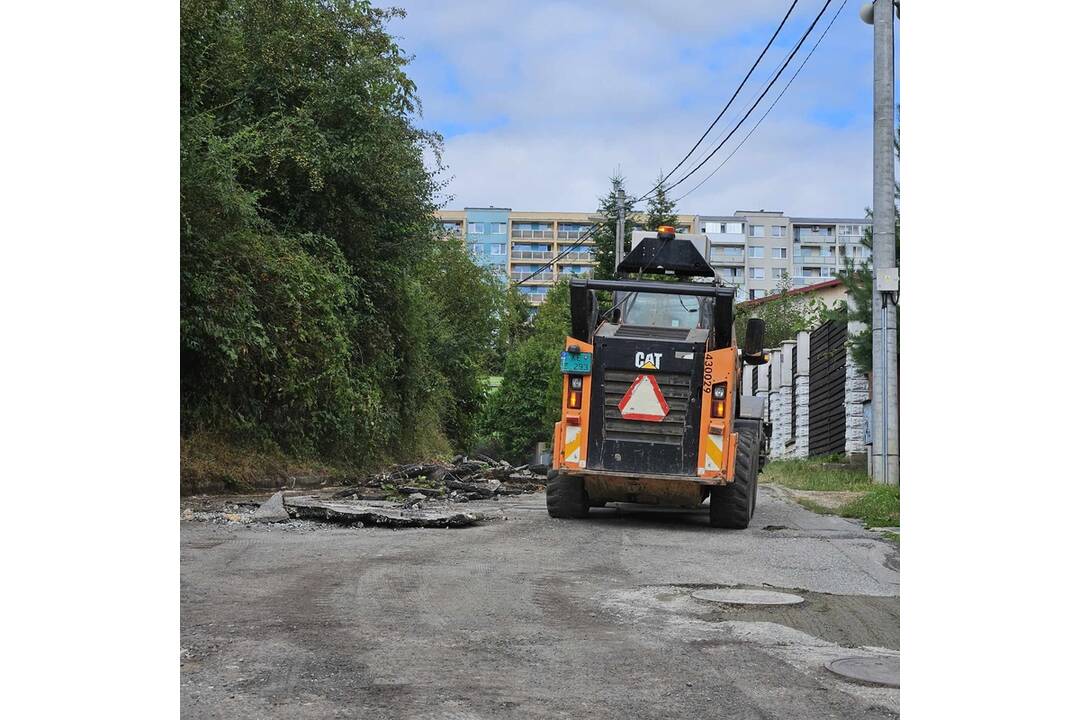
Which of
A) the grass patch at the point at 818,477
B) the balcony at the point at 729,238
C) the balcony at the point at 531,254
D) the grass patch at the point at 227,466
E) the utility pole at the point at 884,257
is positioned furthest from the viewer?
the balcony at the point at 531,254

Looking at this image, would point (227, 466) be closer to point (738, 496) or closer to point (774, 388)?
point (738, 496)

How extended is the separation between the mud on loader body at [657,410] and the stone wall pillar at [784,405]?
1945cm

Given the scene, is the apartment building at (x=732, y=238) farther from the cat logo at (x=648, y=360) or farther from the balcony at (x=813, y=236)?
the cat logo at (x=648, y=360)

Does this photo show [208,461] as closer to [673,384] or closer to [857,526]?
[673,384]

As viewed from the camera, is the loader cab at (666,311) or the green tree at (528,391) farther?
the green tree at (528,391)

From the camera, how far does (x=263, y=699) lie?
438cm

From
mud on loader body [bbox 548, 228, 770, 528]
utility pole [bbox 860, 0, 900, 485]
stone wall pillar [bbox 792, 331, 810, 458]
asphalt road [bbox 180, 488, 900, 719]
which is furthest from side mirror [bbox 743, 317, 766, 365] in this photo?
stone wall pillar [bbox 792, 331, 810, 458]

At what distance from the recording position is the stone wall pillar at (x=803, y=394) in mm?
28891

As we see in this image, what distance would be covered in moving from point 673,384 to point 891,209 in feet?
17.0

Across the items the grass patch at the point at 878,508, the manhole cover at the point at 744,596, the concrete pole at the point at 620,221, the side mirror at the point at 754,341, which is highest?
the concrete pole at the point at 620,221

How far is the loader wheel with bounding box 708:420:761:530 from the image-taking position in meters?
12.3

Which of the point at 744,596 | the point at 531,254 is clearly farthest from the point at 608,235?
the point at 531,254

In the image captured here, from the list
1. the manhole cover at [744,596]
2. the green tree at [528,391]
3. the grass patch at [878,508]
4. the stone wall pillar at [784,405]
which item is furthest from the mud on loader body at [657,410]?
the green tree at [528,391]

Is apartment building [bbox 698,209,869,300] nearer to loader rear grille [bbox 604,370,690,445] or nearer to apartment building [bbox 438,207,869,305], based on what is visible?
apartment building [bbox 438,207,869,305]
